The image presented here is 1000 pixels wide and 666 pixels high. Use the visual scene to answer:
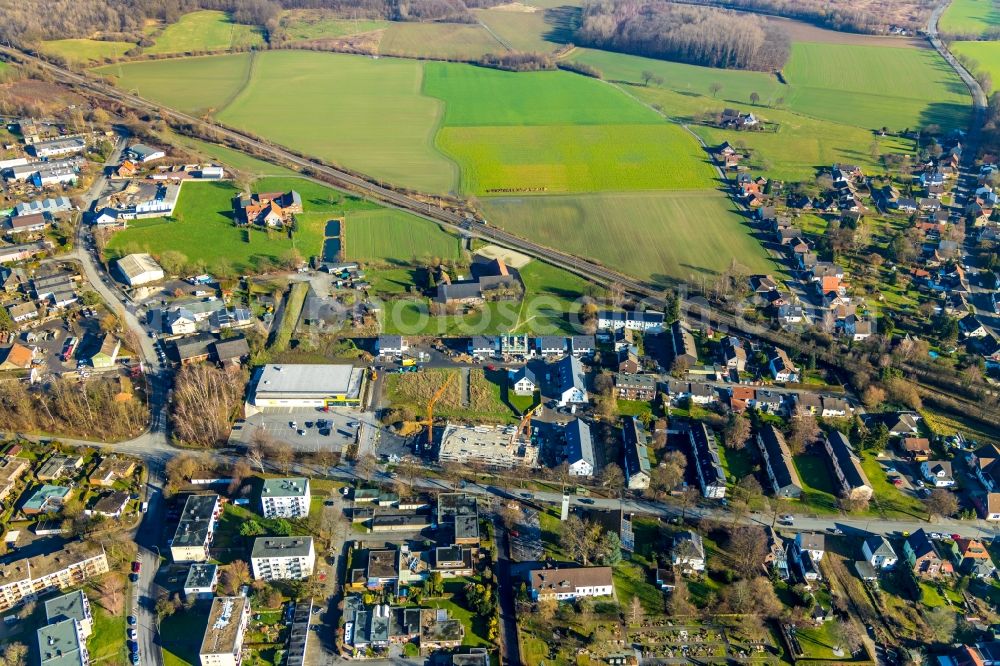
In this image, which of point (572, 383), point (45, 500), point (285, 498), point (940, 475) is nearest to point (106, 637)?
point (285, 498)

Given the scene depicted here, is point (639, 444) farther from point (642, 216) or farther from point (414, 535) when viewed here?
point (642, 216)

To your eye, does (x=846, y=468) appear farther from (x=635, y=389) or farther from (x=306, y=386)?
(x=306, y=386)

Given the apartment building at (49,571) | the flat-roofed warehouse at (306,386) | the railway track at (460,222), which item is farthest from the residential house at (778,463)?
the apartment building at (49,571)

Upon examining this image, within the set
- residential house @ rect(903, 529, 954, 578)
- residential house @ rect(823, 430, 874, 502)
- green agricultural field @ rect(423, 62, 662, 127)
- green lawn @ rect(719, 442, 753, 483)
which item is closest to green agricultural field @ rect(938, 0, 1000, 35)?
green agricultural field @ rect(423, 62, 662, 127)

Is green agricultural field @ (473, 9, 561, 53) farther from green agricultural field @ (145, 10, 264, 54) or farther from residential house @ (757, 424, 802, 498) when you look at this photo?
residential house @ (757, 424, 802, 498)

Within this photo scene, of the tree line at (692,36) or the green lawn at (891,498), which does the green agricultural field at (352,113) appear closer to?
the tree line at (692,36)
